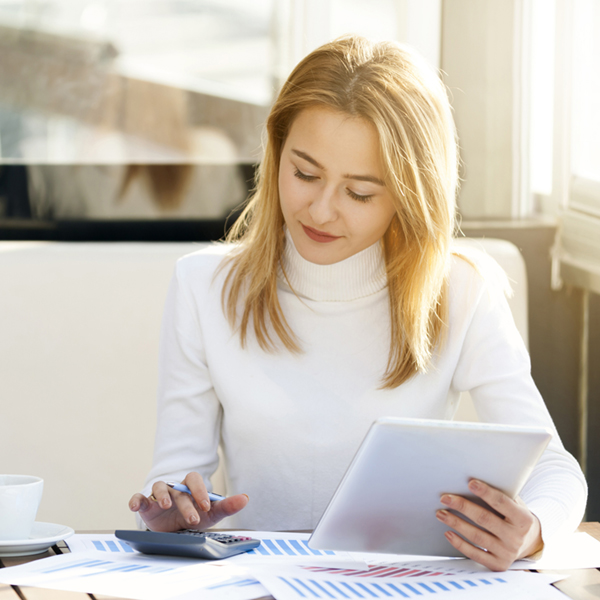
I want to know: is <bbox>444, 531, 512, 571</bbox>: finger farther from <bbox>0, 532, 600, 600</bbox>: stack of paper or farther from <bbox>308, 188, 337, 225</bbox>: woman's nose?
<bbox>308, 188, 337, 225</bbox>: woman's nose

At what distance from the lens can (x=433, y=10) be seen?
1.99 m

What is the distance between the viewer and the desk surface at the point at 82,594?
72 centimetres

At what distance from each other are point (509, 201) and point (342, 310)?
2.93ft

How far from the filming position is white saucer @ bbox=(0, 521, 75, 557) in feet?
2.76

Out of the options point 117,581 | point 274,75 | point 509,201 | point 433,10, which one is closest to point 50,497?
point 117,581

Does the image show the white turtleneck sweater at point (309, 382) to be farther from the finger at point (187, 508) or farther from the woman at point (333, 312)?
the finger at point (187, 508)

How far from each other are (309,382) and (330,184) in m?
0.32

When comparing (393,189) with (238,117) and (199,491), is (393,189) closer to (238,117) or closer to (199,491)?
(199,491)

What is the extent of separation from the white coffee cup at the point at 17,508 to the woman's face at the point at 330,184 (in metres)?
0.55

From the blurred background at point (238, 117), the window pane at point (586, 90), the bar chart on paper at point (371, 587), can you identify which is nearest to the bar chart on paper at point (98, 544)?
the bar chart on paper at point (371, 587)

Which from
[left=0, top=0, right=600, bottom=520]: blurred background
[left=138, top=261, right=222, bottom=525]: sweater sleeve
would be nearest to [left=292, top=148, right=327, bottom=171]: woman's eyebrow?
[left=138, top=261, right=222, bottom=525]: sweater sleeve

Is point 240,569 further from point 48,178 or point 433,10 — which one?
point 433,10

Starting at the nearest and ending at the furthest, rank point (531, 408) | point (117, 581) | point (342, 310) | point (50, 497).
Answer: point (117, 581)
point (531, 408)
point (342, 310)
point (50, 497)

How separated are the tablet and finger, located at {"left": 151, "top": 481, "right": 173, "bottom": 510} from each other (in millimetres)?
211
